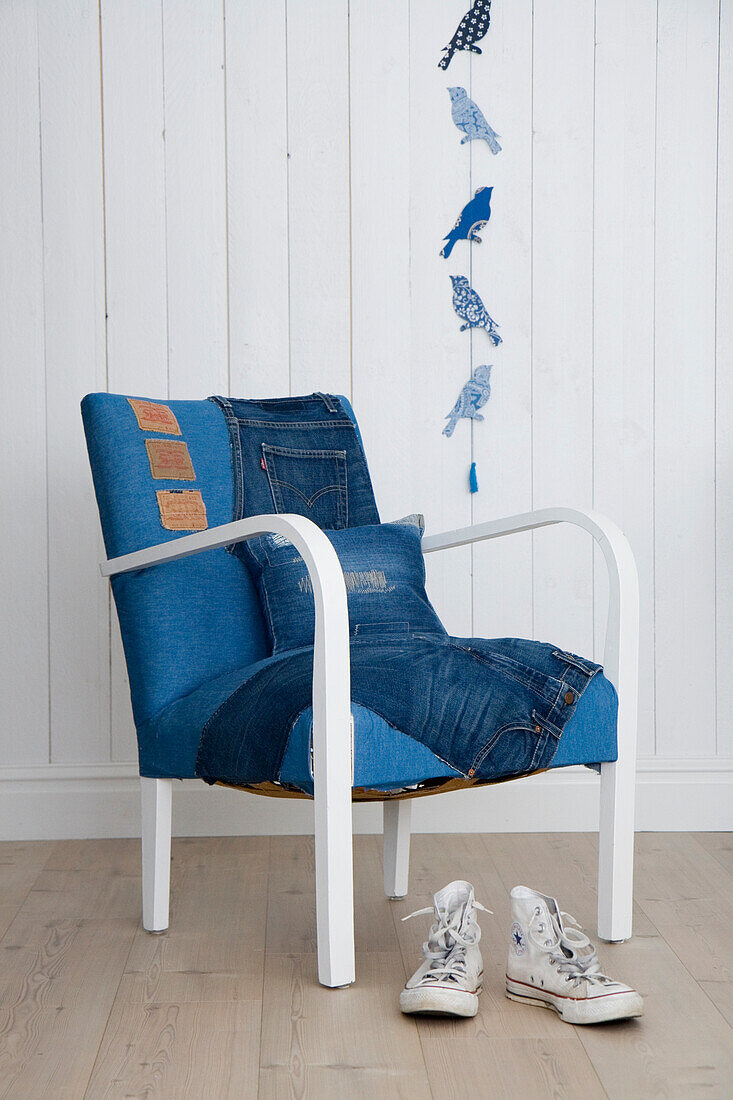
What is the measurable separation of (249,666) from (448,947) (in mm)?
517

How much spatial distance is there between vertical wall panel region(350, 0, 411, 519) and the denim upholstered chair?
503mm

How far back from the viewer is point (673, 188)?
2381 millimetres

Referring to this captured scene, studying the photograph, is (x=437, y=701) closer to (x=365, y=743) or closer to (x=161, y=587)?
(x=365, y=743)

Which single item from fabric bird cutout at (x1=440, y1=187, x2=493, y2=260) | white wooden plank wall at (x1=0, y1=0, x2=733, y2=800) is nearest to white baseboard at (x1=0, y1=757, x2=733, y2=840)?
white wooden plank wall at (x1=0, y1=0, x2=733, y2=800)

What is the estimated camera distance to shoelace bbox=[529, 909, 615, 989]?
50.8 inches

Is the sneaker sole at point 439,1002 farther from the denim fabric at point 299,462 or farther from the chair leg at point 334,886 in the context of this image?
the denim fabric at point 299,462

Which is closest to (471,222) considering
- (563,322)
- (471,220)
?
(471,220)

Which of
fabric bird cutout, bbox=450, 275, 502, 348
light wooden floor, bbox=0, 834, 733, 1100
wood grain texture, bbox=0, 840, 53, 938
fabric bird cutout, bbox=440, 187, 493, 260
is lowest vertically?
wood grain texture, bbox=0, 840, 53, 938

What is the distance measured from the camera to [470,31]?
2.34 m

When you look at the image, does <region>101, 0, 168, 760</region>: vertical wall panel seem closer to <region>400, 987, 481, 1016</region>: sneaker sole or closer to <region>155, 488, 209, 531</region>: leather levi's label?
<region>155, 488, 209, 531</region>: leather levi's label

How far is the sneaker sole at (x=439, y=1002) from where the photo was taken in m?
1.26

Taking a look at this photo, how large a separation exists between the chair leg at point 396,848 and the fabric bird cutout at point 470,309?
111 cm

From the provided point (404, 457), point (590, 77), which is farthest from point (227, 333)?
point (590, 77)

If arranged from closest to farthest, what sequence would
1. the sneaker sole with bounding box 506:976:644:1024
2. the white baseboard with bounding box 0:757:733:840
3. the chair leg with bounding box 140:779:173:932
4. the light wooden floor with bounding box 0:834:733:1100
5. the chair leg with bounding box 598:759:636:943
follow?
1. the light wooden floor with bounding box 0:834:733:1100
2. the sneaker sole with bounding box 506:976:644:1024
3. the chair leg with bounding box 598:759:636:943
4. the chair leg with bounding box 140:779:173:932
5. the white baseboard with bounding box 0:757:733:840
